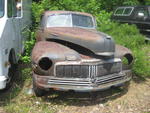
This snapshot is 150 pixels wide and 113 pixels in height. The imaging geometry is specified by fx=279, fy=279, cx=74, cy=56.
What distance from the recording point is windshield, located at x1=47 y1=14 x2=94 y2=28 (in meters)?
7.58

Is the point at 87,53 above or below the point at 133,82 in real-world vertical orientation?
above

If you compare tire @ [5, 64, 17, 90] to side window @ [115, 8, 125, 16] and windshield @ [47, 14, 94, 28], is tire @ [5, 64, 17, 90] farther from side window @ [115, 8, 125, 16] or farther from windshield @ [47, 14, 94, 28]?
side window @ [115, 8, 125, 16]

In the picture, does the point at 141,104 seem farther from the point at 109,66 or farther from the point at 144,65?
the point at 144,65

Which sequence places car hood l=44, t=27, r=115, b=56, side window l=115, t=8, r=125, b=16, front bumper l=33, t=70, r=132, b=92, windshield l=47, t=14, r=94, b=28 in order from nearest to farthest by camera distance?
front bumper l=33, t=70, r=132, b=92 → car hood l=44, t=27, r=115, b=56 → windshield l=47, t=14, r=94, b=28 → side window l=115, t=8, r=125, b=16

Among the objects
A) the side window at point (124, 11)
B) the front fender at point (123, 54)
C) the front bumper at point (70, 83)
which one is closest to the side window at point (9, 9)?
the front bumper at point (70, 83)

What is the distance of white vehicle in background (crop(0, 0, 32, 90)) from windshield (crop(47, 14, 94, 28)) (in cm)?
93

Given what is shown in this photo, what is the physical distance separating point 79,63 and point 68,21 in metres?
2.31

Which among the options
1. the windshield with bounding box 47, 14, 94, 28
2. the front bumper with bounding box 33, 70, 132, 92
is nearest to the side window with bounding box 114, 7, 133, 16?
the windshield with bounding box 47, 14, 94, 28

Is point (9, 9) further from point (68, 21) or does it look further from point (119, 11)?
point (119, 11)

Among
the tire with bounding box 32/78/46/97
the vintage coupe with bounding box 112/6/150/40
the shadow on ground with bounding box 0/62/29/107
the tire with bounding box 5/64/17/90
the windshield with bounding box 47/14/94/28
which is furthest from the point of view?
the vintage coupe with bounding box 112/6/150/40

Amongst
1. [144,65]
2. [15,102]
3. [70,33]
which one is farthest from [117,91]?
[15,102]

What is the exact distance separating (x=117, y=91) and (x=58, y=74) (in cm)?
181

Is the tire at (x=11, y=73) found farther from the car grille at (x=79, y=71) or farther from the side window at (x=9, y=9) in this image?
the car grille at (x=79, y=71)

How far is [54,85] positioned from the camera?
557cm
